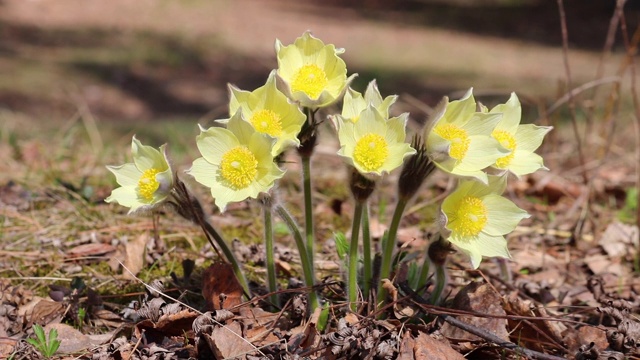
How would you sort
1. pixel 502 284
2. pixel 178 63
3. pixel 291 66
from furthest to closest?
1. pixel 178 63
2. pixel 502 284
3. pixel 291 66

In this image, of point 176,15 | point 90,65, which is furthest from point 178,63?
point 176,15

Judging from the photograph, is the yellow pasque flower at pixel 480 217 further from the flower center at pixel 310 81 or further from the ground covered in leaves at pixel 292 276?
the flower center at pixel 310 81

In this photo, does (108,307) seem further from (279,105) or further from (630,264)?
(630,264)

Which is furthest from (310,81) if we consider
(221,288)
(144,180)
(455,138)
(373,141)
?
(221,288)

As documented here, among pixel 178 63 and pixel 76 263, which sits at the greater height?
pixel 76 263

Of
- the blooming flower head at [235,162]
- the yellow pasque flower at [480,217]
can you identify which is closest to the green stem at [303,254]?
the blooming flower head at [235,162]

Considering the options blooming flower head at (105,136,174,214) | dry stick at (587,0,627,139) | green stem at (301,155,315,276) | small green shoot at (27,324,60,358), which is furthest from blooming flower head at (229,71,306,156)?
dry stick at (587,0,627,139)

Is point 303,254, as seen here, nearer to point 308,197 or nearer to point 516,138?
point 308,197
